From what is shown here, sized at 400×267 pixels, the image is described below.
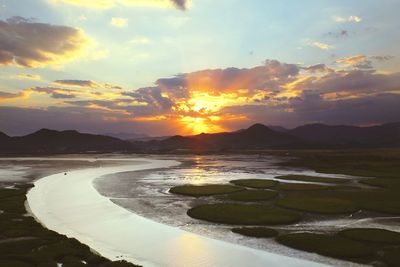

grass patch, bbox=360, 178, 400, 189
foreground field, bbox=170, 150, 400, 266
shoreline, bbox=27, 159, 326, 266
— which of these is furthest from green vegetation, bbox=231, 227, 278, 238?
grass patch, bbox=360, 178, 400, 189

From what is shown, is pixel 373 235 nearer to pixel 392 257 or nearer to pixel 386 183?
pixel 392 257

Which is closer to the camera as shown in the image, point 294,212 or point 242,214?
point 242,214

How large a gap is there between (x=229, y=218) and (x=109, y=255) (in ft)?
53.0

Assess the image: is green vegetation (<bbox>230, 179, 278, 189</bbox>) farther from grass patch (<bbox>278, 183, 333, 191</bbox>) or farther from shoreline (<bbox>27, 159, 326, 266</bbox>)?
shoreline (<bbox>27, 159, 326, 266</bbox>)

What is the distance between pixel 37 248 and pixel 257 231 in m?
19.4

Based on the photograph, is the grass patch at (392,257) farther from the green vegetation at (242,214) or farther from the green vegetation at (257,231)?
the green vegetation at (242,214)

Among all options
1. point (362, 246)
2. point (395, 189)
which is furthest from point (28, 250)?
point (395, 189)

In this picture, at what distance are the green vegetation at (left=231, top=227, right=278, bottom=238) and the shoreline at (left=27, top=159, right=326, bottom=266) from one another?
11.7ft

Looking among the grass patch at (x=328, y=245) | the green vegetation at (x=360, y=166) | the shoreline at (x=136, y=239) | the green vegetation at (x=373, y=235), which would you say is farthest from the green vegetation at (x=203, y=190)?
the green vegetation at (x=360, y=166)

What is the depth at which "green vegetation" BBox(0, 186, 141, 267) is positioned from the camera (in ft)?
84.1

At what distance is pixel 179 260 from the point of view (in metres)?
28.0

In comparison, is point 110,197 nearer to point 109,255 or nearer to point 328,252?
Answer: point 109,255

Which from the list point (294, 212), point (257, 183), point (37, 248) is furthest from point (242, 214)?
point (257, 183)

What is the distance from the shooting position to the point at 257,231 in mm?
35406
